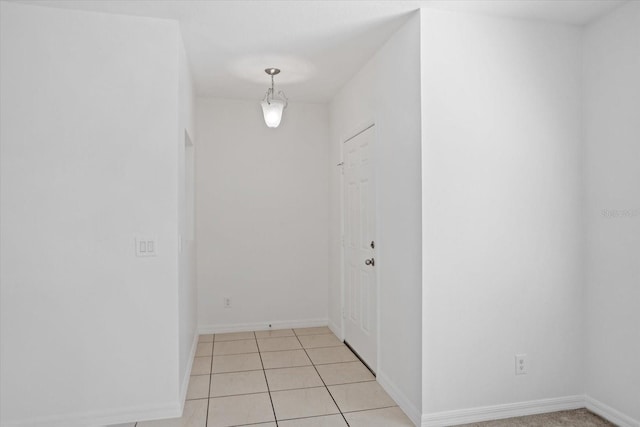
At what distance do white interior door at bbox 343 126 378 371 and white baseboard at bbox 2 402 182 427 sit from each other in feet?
5.22

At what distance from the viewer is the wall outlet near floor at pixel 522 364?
8.84ft

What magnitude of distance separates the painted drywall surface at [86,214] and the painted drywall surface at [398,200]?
4.86ft

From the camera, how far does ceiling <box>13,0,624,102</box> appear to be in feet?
8.25

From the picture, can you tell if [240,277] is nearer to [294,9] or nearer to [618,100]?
[294,9]

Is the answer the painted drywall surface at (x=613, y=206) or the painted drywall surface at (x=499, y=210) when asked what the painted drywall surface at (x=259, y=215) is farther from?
the painted drywall surface at (x=613, y=206)

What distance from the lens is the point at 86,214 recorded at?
8.50 feet

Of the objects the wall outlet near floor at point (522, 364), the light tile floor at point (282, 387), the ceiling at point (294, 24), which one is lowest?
the light tile floor at point (282, 387)

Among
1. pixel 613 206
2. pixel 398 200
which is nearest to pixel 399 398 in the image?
pixel 398 200

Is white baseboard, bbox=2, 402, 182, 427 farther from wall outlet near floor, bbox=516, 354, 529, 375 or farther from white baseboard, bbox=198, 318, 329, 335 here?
wall outlet near floor, bbox=516, 354, 529, 375

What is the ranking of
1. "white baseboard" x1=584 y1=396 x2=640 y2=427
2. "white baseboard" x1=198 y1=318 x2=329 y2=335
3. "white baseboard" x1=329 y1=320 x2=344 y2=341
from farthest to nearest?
1. "white baseboard" x1=198 y1=318 x2=329 y2=335
2. "white baseboard" x1=329 y1=320 x2=344 y2=341
3. "white baseboard" x1=584 y1=396 x2=640 y2=427

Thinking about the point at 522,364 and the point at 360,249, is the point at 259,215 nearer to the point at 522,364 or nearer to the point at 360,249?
the point at 360,249

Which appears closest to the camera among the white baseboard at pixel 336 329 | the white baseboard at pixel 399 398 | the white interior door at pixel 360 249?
the white baseboard at pixel 399 398

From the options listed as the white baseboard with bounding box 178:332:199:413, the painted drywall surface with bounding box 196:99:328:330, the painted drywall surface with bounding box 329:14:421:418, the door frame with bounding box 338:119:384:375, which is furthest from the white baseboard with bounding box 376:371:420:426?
the painted drywall surface with bounding box 196:99:328:330

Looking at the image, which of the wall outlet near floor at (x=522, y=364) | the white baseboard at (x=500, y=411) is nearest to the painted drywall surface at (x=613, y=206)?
the white baseboard at (x=500, y=411)
